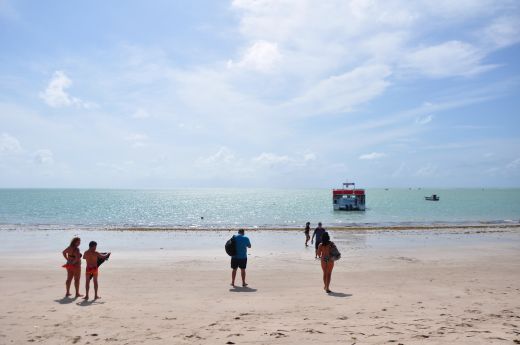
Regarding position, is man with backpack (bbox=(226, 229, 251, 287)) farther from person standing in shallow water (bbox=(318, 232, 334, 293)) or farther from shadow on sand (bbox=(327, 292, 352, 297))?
shadow on sand (bbox=(327, 292, 352, 297))

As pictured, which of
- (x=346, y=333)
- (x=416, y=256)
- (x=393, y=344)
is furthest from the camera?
(x=416, y=256)

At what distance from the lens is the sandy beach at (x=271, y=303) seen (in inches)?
271

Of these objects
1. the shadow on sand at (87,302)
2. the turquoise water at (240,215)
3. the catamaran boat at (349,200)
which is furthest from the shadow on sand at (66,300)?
the catamaran boat at (349,200)

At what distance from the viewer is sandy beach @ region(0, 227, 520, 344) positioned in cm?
689

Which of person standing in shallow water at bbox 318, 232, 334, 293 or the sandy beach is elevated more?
person standing in shallow water at bbox 318, 232, 334, 293

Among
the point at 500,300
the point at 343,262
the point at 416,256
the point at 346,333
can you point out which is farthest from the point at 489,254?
the point at 346,333

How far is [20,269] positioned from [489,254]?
19568 millimetres

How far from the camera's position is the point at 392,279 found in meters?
12.5

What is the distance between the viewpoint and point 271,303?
30.6ft

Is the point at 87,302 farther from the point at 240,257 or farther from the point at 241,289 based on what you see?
the point at 240,257

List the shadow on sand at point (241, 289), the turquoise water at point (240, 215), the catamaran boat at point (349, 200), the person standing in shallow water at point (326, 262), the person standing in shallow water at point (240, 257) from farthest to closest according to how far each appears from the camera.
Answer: the catamaran boat at point (349, 200), the turquoise water at point (240, 215), the person standing in shallow water at point (240, 257), the shadow on sand at point (241, 289), the person standing in shallow water at point (326, 262)

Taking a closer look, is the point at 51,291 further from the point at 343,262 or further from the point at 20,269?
the point at 343,262

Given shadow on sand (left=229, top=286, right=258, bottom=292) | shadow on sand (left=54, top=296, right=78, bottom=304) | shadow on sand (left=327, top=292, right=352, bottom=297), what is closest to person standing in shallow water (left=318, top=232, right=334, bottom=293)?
shadow on sand (left=327, top=292, right=352, bottom=297)

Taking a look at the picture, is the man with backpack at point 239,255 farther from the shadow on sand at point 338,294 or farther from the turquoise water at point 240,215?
the turquoise water at point 240,215
